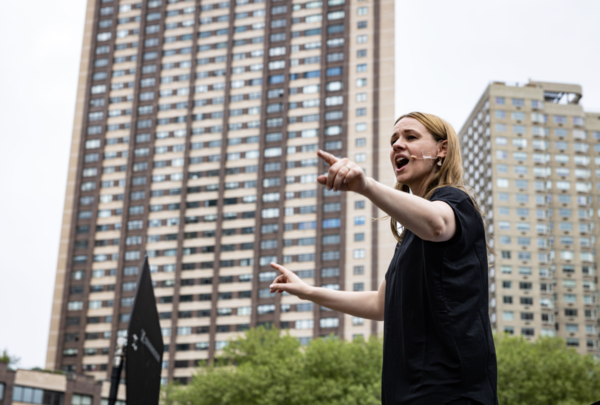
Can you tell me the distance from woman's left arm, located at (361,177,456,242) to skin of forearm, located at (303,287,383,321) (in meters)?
1.04

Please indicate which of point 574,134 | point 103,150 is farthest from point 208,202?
point 574,134

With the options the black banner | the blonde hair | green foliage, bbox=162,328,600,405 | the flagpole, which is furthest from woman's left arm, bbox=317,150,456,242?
green foliage, bbox=162,328,600,405

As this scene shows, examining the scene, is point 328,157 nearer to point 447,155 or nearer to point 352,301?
point 447,155

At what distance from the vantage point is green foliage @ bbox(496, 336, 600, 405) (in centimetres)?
4278

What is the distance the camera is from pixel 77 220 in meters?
104

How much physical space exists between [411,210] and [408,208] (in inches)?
0.5

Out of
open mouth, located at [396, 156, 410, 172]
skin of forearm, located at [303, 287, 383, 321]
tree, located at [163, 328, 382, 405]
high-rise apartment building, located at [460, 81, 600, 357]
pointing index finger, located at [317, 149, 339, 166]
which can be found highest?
high-rise apartment building, located at [460, 81, 600, 357]

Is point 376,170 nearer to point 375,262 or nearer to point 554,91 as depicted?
point 375,262

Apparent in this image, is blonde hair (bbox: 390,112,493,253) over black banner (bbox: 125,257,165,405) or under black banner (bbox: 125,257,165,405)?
over

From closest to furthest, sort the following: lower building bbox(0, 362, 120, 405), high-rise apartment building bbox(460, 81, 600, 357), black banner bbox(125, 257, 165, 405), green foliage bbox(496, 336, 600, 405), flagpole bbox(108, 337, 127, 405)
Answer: black banner bbox(125, 257, 165, 405) < flagpole bbox(108, 337, 127, 405) < green foliage bbox(496, 336, 600, 405) < lower building bbox(0, 362, 120, 405) < high-rise apartment building bbox(460, 81, 600, 357)

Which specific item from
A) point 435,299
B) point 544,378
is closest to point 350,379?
point 544,378

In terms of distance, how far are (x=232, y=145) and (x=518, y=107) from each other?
4833cm

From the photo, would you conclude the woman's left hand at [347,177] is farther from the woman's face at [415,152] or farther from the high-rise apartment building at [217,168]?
the high-rise apartment building at [217,168]

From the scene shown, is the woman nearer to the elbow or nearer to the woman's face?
the elbow
